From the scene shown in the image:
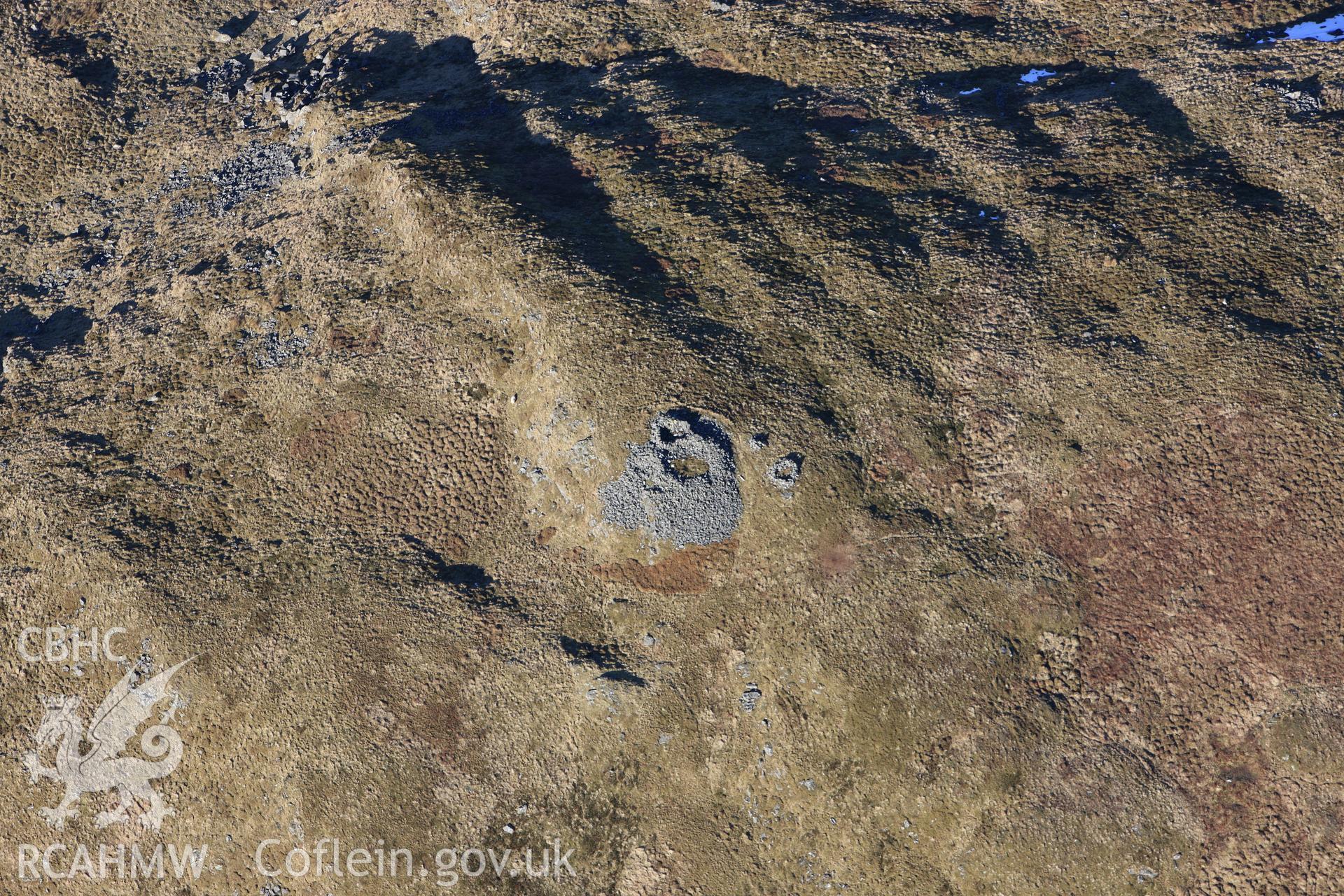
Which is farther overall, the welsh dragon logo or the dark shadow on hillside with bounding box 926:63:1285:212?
the dark shadow on hillside with bounding box 926:63:1285:212

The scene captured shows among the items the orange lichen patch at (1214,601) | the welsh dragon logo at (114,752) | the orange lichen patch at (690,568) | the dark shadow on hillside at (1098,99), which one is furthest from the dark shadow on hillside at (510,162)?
the welsh dragon logo at (114,752)

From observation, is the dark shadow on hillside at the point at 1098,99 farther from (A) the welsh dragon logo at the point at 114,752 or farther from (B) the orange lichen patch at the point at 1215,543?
(A) the welsh dragon logo at the point at 114,752

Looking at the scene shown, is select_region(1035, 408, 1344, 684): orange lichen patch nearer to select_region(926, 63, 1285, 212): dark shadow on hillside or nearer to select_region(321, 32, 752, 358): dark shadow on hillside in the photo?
select_region(926, 63, 1285, 212): dark shadow on hillside

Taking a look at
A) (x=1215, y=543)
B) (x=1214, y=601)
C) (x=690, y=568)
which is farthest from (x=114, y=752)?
(x=1215, y=543)

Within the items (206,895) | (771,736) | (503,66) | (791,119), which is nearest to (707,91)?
(791,119)

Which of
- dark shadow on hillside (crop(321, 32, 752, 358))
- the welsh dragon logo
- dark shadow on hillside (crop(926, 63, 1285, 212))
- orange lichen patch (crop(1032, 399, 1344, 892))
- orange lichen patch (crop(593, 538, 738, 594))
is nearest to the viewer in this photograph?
orange lichen patch (crop(1032, 399, 1344, 892))

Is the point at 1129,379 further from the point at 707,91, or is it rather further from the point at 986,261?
the point at 707,91

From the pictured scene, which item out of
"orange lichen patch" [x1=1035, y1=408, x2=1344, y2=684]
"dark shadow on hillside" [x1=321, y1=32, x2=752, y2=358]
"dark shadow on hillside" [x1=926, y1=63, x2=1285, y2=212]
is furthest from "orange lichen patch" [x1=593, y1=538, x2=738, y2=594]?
"dark shadow on hillside" [x1=926, y1=63, x2=1285, y2=212]
